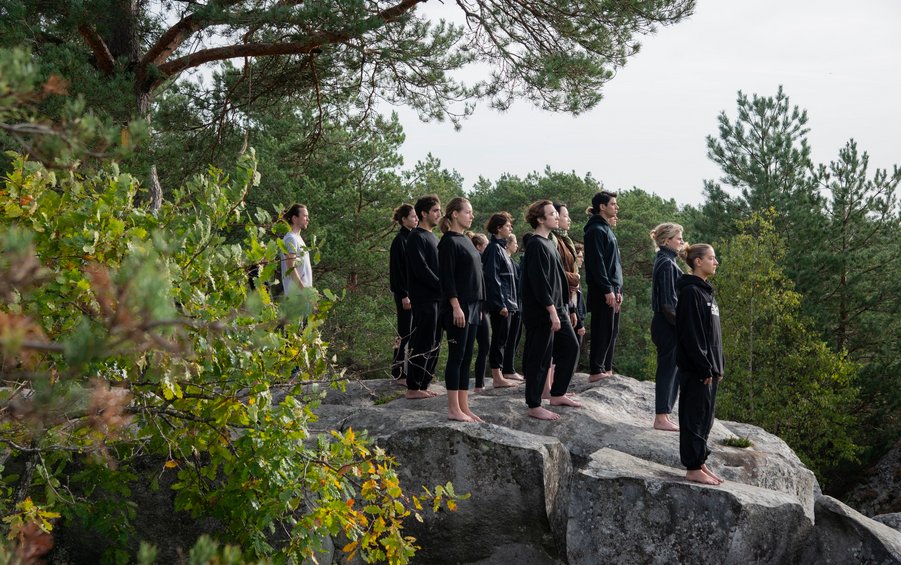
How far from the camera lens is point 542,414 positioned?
7.66 m

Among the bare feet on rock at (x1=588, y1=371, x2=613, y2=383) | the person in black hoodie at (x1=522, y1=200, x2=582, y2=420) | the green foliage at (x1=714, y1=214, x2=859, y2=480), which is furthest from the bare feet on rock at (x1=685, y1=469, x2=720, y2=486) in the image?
the green foliage at (x1=714, y1=214, x2=859, y2=480)

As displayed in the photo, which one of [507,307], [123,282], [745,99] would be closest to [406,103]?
[507,307]

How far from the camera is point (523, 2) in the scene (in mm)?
11094

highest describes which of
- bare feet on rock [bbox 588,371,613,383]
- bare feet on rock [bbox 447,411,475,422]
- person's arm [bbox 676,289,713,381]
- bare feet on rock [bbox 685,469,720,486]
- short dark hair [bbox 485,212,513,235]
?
short dark hair [bbox 485,212,513,235]

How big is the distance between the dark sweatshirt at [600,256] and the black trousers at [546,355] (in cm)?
76

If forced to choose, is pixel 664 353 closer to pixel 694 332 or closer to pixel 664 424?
pixel 664 424

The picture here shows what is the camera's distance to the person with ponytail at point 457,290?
23.0 feet

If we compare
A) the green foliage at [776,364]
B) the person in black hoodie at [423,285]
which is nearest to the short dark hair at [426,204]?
the person in black hoodie at [423,285]

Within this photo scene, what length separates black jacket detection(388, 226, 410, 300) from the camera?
29.3 feet

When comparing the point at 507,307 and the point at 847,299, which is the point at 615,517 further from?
the point at 847,299

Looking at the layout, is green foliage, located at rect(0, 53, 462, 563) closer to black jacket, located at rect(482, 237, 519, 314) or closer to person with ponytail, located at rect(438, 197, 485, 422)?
person with ponytail, located at rect(438, 197, 485, 422)

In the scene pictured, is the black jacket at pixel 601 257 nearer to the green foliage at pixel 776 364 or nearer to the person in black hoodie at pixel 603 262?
the person in black hoodie at pixel 603 262

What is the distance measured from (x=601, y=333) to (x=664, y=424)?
4.03 feet

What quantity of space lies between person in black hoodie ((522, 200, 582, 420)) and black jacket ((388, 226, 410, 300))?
1822mm
